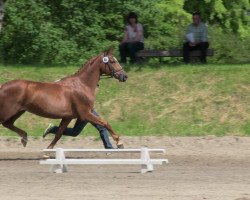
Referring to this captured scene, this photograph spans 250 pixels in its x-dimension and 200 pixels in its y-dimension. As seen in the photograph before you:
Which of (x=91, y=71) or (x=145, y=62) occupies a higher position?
(x=91, y=71)

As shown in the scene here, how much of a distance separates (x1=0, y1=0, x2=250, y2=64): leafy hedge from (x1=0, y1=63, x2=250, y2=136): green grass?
369cm

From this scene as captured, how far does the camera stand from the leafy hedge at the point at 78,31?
88.3 ft

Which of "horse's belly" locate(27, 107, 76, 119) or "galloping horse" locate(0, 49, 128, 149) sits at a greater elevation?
"galloping horse" locate(0, 49, 128, 149)

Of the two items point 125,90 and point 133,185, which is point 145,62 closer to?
point 125,90

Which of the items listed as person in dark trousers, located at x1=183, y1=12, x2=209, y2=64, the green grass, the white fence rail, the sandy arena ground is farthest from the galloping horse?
person in dark trousers, located at x1=183, y1=12, x2=209, y2=64

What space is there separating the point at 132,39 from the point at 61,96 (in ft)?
23.6

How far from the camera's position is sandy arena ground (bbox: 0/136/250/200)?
12.0m

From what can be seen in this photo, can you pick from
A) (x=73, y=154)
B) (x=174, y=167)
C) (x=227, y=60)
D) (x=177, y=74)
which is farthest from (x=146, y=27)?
(x=174, y=167)

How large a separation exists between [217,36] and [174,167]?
12.5m

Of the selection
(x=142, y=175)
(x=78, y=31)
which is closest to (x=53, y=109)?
(x=142, y=175)

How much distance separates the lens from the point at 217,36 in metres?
27.2

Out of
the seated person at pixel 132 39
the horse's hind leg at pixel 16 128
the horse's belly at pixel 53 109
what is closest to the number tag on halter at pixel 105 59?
the horse's belly at pixel 53 109

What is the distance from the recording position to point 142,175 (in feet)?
46.5

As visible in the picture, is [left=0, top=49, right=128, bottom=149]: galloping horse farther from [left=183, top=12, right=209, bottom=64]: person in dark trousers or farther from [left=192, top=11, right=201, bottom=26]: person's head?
[left=192, top=11, right=201, bottom=26]: person's head
